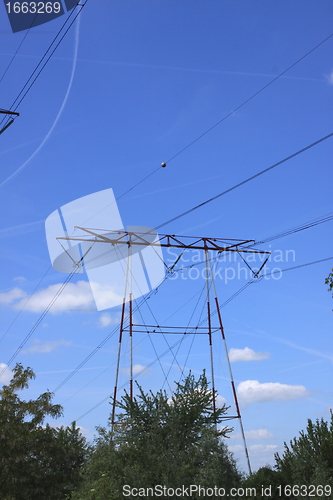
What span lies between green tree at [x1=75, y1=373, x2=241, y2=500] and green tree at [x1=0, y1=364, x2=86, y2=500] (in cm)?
1066

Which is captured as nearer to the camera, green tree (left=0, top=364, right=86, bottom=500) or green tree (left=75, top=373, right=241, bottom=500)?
green tree (left=75, top=373, right=241, bottom=500)

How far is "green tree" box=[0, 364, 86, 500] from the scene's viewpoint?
33750 millimetres

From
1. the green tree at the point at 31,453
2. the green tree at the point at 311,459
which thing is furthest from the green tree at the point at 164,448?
the green tree at the point at 31,453

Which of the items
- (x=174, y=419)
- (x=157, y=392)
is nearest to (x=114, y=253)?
(x=157, y=392)

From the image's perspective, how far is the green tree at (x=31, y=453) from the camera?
111 ft

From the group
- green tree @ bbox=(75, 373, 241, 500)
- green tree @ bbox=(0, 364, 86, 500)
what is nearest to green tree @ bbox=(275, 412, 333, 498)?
green tree @ bbox=(75, 373, 241, 500)

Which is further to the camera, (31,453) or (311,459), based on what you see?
(31,453)

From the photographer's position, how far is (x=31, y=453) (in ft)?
116

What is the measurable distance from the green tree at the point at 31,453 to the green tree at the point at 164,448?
420 inches

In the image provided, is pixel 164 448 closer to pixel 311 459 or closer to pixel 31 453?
pixel 311 459

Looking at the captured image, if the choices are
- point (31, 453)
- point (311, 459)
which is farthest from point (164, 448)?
point (31, 453)

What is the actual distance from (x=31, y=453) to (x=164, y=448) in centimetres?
1566

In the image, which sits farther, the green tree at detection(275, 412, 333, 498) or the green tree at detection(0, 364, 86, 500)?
the green tree at detection(0, 364, 86, 500)

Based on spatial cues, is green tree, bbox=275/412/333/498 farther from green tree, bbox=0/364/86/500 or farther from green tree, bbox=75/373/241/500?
green tree, bbox=0/364/86/500
